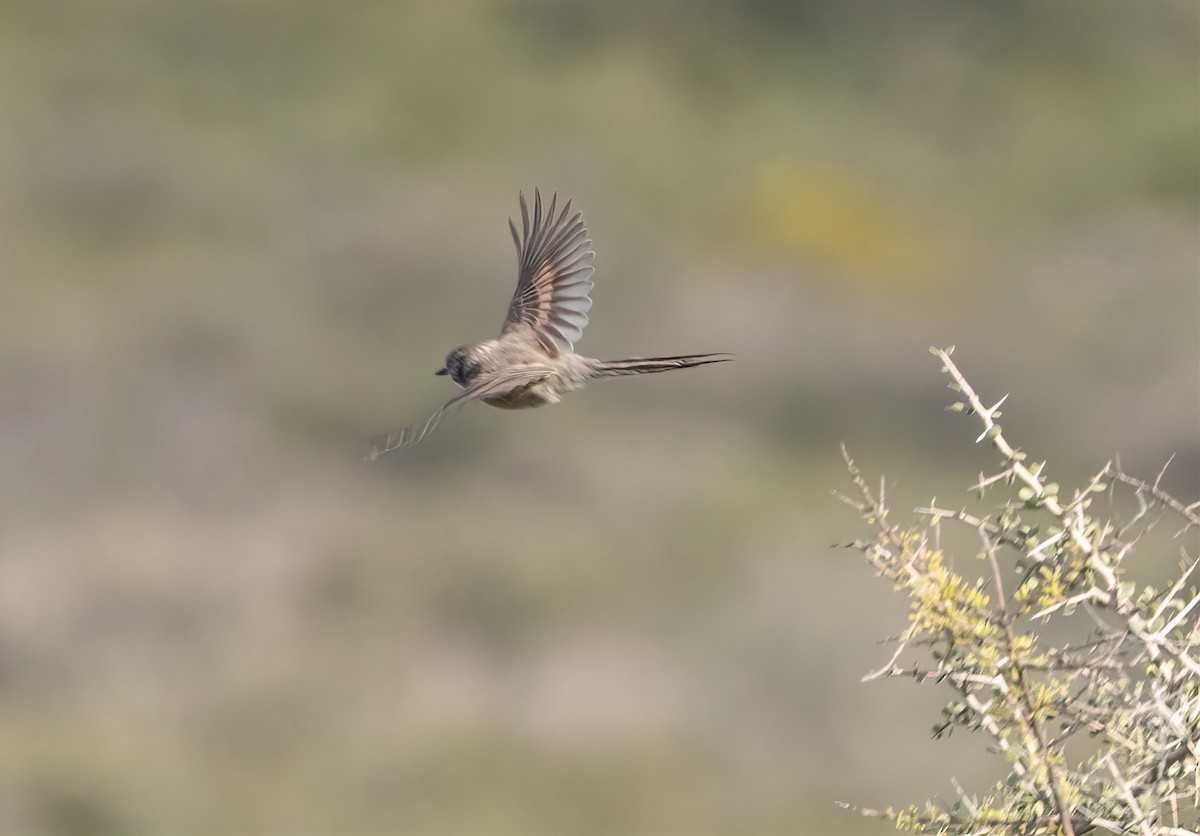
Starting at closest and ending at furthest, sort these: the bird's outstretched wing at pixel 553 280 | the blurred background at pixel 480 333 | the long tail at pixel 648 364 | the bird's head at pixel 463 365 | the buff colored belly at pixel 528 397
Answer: the long tail at pixel 648 364, the buff colored belly at pixel 528 397, the bird's head at pixel 463 365, the bird's outstretched wing at pixel 553 280, the blurred background at pixel 480 333

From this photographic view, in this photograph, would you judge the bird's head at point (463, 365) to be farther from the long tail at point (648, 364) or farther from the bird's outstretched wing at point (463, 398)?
the long tail at point (648, 364)

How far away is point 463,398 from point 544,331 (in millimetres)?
1258

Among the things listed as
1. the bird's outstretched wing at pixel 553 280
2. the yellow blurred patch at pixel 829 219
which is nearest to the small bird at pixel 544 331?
the bird's outstretched wing at pixel 553 280

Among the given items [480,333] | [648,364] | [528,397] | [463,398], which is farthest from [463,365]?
[480,333]

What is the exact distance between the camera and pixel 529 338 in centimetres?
502

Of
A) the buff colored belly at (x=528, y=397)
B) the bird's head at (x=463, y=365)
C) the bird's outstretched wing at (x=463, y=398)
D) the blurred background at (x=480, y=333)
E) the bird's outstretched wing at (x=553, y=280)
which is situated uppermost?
the blurred background at (x=480, y=333)

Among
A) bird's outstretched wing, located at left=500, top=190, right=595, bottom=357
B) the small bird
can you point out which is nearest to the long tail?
the small bird

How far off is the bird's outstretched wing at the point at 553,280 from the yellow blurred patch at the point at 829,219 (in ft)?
48.6

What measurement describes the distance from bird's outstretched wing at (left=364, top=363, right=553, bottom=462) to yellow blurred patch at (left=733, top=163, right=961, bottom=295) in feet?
50.8

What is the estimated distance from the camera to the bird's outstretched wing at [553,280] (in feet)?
16.5

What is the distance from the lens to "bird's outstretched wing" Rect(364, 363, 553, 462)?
336cm

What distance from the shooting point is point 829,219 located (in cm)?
2016

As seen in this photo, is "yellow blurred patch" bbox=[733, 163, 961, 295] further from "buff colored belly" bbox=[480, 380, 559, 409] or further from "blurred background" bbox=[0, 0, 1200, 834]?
"buff colored belly" bbox=[480, 380, 559, 409]

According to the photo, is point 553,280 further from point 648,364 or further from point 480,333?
point 480,333
